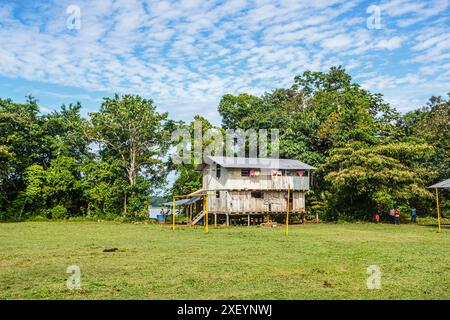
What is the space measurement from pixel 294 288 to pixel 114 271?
4.90 meters

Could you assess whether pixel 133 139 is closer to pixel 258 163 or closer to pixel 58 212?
pixel 58 212

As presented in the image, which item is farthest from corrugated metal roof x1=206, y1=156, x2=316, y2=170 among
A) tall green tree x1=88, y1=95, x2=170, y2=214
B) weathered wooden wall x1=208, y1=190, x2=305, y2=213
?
tall green tree x1=88, y1=95, x2=170, y2=214

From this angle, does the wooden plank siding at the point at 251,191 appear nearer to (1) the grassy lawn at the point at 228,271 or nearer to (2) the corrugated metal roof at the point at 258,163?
(2) the corrugated metal roof at the point at 258,163

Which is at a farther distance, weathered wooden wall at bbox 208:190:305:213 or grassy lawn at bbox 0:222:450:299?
weathered wooden wall at bbox 208:190:305:213

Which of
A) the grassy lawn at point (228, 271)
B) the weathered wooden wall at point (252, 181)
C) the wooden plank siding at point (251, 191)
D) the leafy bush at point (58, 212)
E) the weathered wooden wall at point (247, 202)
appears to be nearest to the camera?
the grassy lawn at point (228, 271)

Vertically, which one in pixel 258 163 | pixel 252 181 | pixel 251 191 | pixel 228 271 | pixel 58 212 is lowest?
pixel 228 271

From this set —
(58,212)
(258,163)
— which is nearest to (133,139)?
(58,212)

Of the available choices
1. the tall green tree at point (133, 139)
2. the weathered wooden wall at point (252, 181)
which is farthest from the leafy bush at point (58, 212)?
the weathered wooden wall at point (252, 181)

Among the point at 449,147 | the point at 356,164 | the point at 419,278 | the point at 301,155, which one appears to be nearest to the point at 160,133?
the point at 301,155

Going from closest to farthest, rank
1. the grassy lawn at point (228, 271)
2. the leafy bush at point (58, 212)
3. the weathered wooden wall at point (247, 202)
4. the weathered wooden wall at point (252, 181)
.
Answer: the grassy lawn at point (228, 271) → the weathered wooden wall at point (247, 202) → the weathered wooden wall at point (252, 181) → the leafy bush at point (58, 212)

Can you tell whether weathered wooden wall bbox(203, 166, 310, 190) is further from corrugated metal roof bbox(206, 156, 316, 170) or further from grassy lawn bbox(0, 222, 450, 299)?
grassy lawn bbox(0, 222, 450, 299)

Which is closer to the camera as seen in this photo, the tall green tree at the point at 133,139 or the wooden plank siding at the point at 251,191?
the wooden plank siding at the point at 251,191

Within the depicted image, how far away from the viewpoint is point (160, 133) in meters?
44.2

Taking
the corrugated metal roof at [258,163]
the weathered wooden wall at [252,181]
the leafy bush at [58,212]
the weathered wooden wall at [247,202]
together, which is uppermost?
the corrugated metal roof at [258,163]
